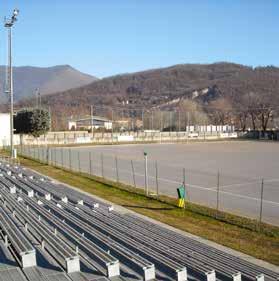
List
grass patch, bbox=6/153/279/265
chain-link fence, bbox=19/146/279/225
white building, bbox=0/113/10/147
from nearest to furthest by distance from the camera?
1. grass patch, bbox=6/153/279/265
2. chain-link fence, bbox=19/146/279/225
3. white building, bbox=0/113/10/147

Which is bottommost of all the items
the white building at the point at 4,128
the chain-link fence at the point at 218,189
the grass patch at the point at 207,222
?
the chain-link fence at the point at 218,189

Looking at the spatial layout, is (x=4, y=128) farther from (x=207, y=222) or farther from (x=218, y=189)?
(x=207, y=222)

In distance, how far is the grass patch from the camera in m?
12.7

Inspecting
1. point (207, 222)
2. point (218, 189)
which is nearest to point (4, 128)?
point (218, 189)

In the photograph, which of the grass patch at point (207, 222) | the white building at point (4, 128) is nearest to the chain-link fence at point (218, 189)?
the grass patch at point (207, 222)

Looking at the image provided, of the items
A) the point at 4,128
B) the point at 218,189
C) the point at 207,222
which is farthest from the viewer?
the point at 4,128

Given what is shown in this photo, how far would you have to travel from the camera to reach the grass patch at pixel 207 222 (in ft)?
41.7

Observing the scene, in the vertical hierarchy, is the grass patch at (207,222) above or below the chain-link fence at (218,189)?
above

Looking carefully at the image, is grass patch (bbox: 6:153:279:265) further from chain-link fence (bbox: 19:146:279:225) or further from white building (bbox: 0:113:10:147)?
white building (bbox: 0:113:10:147)

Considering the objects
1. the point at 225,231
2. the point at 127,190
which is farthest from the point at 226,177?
the point at 225,231

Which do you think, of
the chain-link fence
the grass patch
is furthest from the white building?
the grass patch

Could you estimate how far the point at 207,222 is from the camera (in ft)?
51.8

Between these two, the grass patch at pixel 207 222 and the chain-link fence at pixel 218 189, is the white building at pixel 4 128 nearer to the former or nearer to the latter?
the chain-link fence at pixel 218 189

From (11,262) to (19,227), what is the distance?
226cm
